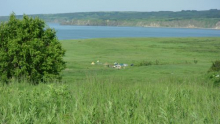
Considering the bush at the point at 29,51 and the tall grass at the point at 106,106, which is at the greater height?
the tall grass at the point at 106,106

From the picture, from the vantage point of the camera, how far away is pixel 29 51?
1942cm

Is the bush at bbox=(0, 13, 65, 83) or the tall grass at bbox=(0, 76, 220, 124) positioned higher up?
the tall grass at bbox=(0, 76, 220, 124)

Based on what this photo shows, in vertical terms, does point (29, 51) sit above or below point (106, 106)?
below

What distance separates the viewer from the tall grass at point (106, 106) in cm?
501

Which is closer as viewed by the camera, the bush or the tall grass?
the tall grass

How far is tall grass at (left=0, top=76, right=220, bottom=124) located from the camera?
16.4 ft

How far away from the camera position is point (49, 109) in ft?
19.5

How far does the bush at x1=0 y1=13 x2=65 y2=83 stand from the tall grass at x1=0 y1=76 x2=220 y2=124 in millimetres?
11520

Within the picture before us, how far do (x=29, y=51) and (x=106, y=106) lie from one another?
14.4 metres

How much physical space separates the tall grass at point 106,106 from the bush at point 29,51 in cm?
1152

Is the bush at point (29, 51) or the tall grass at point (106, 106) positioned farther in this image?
the bush at point (29, 51)

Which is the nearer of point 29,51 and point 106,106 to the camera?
point 106,106

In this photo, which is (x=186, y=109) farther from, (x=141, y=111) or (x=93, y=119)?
(x=93, y=119)

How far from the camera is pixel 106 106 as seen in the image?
18.5 feet
